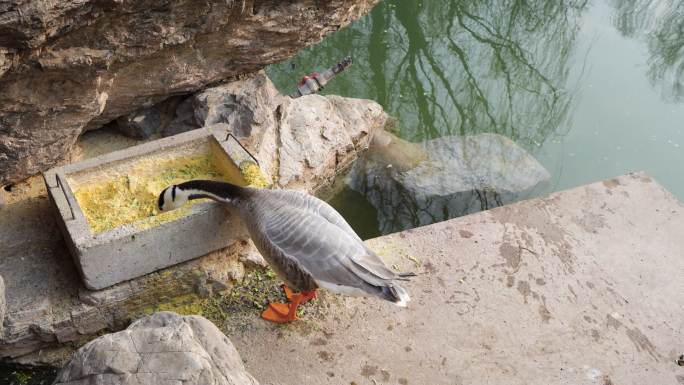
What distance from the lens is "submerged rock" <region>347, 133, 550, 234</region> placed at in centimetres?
573

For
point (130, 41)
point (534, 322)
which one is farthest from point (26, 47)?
point (534, 322)

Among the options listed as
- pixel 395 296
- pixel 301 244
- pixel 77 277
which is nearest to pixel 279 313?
pixel 301 244

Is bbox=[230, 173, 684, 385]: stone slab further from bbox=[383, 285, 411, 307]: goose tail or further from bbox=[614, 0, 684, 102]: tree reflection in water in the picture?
bbox=[614, 0, 684, 102]: tree reflection in water

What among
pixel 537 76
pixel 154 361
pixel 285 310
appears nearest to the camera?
pixel 154 361

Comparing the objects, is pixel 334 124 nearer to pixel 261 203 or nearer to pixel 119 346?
pixel 261 203

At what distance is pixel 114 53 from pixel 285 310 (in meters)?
1.93

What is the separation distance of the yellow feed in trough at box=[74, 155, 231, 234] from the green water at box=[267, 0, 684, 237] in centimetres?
187

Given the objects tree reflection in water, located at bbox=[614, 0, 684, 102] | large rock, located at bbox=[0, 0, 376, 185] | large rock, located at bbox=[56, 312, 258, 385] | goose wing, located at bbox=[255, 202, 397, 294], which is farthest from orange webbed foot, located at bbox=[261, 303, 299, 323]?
tree reflection in water, located at bbox=[614, 0, 684, 102]

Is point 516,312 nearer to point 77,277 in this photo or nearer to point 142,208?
point 142,208

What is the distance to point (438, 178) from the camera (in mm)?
5812

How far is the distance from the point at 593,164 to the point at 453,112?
1.69 metres

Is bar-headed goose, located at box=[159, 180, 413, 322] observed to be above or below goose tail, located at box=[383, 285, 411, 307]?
above

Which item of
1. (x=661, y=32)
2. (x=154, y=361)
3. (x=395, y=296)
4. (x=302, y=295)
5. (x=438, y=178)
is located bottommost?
(x=438, y=178)

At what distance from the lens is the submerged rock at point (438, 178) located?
5.73 meters
